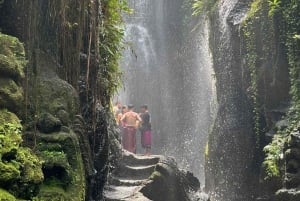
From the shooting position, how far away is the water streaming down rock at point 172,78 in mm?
24750

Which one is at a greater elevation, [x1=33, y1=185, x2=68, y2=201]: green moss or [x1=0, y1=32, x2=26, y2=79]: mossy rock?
[x1=0, y1=32, x2=26, y2=79]: mossy rock

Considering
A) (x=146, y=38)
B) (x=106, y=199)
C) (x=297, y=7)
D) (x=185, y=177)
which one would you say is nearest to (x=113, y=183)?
(x=106, y=199)

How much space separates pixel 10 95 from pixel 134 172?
6572 millimetres

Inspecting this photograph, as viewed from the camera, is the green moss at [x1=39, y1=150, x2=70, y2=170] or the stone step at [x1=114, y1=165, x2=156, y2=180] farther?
the stone step at [x1=114, y1=165, x2=156, y2=180]

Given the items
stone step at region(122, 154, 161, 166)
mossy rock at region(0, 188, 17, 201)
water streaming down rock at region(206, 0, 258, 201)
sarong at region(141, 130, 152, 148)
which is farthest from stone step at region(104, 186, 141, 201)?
sarong at region(141, 130, 152, 148)

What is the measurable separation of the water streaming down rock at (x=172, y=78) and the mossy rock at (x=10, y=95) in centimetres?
1878

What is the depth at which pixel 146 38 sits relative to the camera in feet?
96.2

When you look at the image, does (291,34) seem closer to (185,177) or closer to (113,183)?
(185,177)

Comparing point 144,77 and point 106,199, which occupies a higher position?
point 144,77

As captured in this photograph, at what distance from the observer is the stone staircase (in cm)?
874

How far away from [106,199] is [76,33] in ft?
11.4

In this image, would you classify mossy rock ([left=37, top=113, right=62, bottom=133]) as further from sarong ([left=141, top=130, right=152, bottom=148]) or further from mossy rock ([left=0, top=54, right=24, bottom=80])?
sarong ([left=141, top=130, right=152, bottom=148])

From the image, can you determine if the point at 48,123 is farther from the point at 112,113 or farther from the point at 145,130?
the point at 145,130

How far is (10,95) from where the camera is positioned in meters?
4.56
